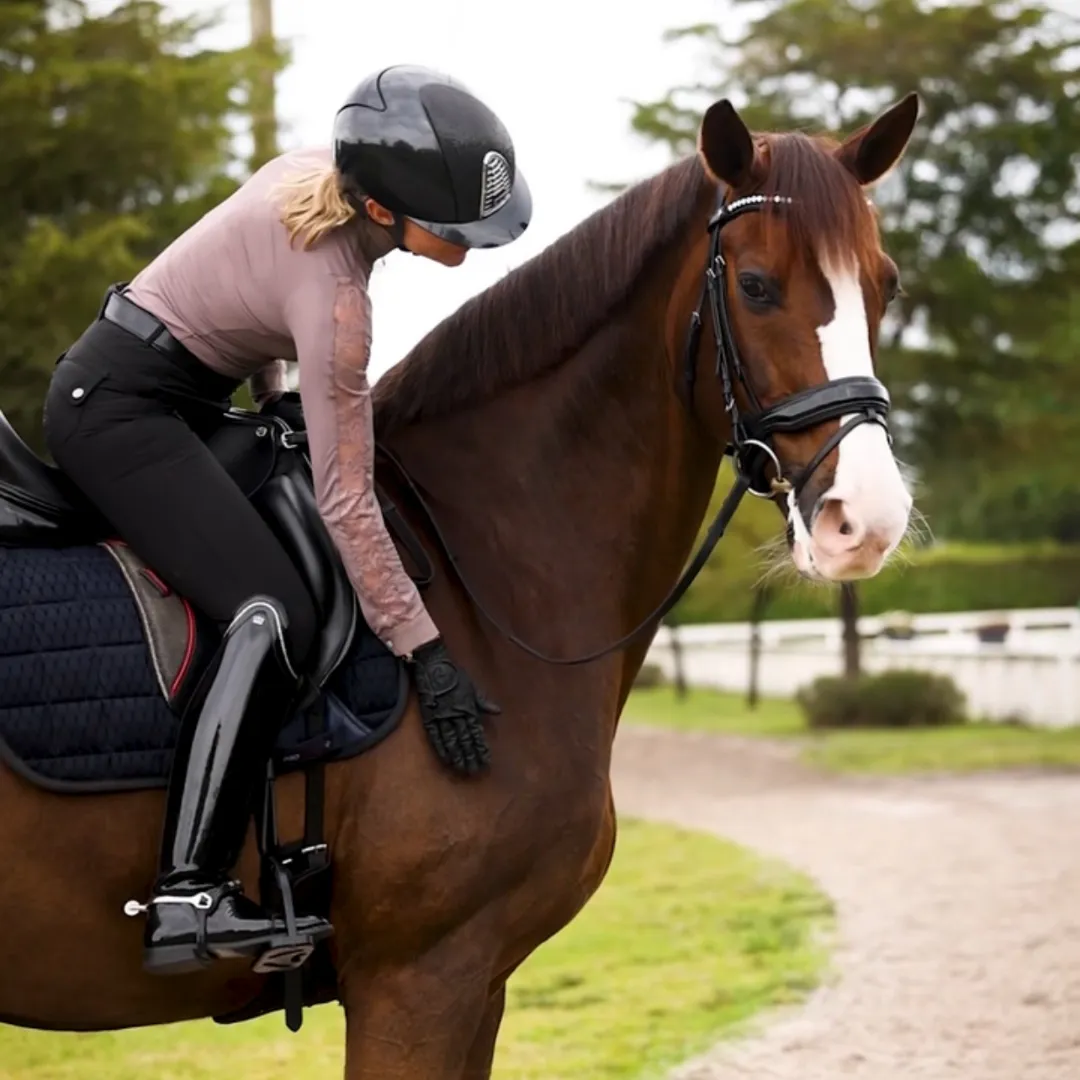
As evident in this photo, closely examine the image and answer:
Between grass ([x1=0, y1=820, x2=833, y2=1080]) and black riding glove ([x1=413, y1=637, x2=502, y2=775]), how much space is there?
3.50m

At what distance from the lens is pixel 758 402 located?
3.10 m

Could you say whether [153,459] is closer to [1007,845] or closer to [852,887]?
[852,887]

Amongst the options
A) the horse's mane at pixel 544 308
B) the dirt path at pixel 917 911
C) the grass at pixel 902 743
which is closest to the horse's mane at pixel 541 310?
the horse's mane at pixel 544 308

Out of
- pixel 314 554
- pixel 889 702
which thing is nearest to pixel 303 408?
pixel 314 554

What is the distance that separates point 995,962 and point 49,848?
6565 mm

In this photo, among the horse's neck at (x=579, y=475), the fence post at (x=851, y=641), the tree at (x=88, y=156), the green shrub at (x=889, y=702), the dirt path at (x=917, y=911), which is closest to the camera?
the horse's neck at (x=579, y=475)

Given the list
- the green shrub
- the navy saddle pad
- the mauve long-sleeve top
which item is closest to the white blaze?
the mauve long-sleeve top

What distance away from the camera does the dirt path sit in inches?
254

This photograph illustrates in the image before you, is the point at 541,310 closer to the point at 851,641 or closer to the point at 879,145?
the point at 879,145

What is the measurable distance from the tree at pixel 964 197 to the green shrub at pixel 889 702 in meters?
2.82

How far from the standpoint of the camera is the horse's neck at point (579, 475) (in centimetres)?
341

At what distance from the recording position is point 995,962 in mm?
8227

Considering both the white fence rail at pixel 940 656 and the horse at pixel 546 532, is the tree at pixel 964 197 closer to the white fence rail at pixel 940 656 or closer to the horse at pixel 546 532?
the white fence rail at pixel 940 656

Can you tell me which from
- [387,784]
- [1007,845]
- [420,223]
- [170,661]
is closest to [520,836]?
[387,784]
